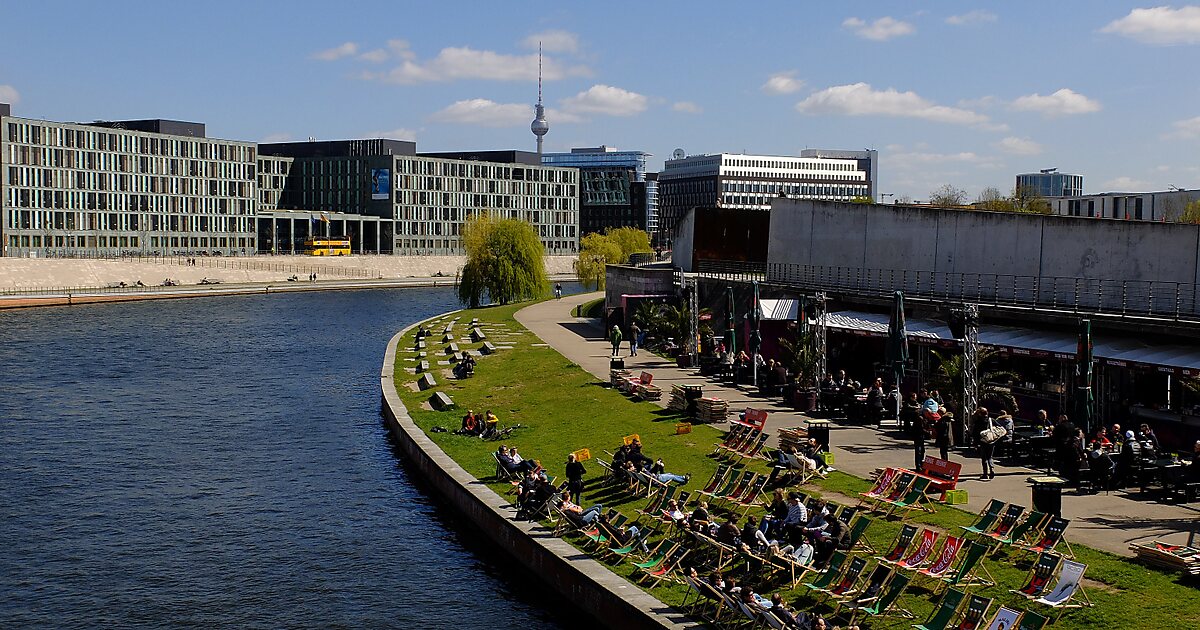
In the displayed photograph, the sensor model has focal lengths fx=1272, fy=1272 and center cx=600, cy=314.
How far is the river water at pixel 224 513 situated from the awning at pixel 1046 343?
16793 millimetres

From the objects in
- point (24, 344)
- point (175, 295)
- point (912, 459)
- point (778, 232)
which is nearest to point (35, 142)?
point (175, 295)

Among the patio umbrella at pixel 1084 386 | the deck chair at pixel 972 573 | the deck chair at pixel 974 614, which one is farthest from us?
the patio umbrella at pixel 1084 386

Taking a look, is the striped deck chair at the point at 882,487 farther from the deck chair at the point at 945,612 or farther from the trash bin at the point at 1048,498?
the deck chair at the point at 945,612

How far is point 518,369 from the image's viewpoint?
49594 millimetres

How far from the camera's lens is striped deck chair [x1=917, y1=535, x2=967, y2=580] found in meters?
19.6

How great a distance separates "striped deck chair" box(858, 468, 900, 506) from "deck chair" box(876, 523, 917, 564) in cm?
287

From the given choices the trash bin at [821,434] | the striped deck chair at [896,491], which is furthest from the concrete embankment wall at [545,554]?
the trash bin at [821,434]

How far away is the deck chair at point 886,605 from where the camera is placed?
18516 millimetres

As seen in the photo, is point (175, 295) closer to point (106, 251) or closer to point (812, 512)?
point (106, 251)

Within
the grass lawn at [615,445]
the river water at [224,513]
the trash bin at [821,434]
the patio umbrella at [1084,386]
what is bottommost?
the river water at [224,513]

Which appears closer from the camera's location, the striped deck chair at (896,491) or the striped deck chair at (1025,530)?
the striped deck chair at (1025,530)

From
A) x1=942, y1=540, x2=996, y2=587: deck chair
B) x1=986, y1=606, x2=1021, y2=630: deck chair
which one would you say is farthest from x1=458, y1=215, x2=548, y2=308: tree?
x1=986, y1=606, x2=1021, y2=630: deck chair

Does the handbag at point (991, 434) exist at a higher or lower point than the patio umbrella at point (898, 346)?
lower

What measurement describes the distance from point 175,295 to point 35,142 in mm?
44439
